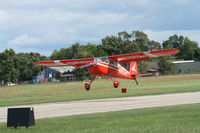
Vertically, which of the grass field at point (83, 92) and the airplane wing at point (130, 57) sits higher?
the airplane wing at point (130, 57)

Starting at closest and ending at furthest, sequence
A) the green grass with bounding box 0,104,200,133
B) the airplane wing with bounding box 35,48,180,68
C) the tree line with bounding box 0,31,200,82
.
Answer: the green grass with bounding box 0,104,200,133 < the airplane wing with bounding box 35,48,180,68 < the tree line with bounding box 0,31,200,82

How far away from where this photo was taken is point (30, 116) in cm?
1549

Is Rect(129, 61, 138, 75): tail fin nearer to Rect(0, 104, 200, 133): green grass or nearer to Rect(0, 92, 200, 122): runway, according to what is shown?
Rect(0, 92, 200, 122): runway

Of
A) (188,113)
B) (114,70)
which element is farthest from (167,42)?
(188,113)

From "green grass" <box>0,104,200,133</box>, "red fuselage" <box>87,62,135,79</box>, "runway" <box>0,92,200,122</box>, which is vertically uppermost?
"red fuselage" <box>87,62,135,79</box>

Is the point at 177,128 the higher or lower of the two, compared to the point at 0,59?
lower

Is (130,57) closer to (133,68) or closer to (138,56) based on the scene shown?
(138,56)

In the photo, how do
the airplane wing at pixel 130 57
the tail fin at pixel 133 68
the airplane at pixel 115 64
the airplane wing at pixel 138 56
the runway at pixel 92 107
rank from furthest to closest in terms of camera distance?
the tail fin at pixel 133 68 → the airplane at pixel 115 64 → the airplane wing at pixel 138 56 → the airplane wing at pixel 130 57 → the runway at pixel 92 107

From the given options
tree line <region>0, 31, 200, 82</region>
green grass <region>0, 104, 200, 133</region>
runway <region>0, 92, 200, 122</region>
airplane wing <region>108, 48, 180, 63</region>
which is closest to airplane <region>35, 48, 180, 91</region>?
airplane wing <region>108, 48, 180, 63</region>

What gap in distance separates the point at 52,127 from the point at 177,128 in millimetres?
4803

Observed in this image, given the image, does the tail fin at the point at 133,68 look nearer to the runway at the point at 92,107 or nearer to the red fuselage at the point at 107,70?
the red fuselage at the point at 107,70

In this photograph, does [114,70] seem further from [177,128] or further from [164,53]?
[177,128]

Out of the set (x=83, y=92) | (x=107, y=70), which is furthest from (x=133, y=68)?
(x=83, y=92)

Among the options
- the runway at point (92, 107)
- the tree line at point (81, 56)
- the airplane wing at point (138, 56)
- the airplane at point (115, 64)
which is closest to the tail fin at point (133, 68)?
the airplane at point (115, 64)
